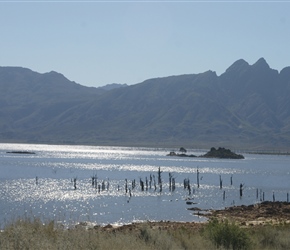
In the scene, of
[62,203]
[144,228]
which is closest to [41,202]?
[62,203]

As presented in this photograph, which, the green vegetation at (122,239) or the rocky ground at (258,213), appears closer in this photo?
the green vegetation at (122,239)

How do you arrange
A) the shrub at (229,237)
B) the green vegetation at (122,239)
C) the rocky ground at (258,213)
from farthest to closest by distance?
the rocky ground at (258,213), the shrub at (229,237), the green vegetation at (122,239)

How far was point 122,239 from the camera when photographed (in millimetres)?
14516

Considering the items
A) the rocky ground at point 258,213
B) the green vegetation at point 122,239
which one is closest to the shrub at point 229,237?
the green vegetation at point 122,239

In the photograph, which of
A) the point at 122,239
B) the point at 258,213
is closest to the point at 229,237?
the point at 122,239

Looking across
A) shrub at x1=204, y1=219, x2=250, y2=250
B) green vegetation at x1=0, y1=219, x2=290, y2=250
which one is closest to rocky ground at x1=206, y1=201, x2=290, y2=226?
green vegetation at x1=0, y1=219, x2=290, y2=250

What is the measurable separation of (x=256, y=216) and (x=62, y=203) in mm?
23996

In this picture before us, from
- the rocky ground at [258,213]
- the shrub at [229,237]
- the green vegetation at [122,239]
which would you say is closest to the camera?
the green vegetation at [122,239]

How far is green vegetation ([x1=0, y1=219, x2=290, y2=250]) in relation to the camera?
12.1 meters

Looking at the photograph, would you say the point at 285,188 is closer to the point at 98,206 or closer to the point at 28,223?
the point at 98,206

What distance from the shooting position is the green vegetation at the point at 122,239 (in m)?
12.1

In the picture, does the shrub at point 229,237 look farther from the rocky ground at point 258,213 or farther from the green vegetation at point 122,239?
the rocky ground at point 258,213

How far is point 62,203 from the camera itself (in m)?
58.8

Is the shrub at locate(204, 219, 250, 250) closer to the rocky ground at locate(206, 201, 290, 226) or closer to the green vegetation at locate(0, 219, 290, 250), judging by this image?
the green vegetation at locate(0, 219, 290, 250)
